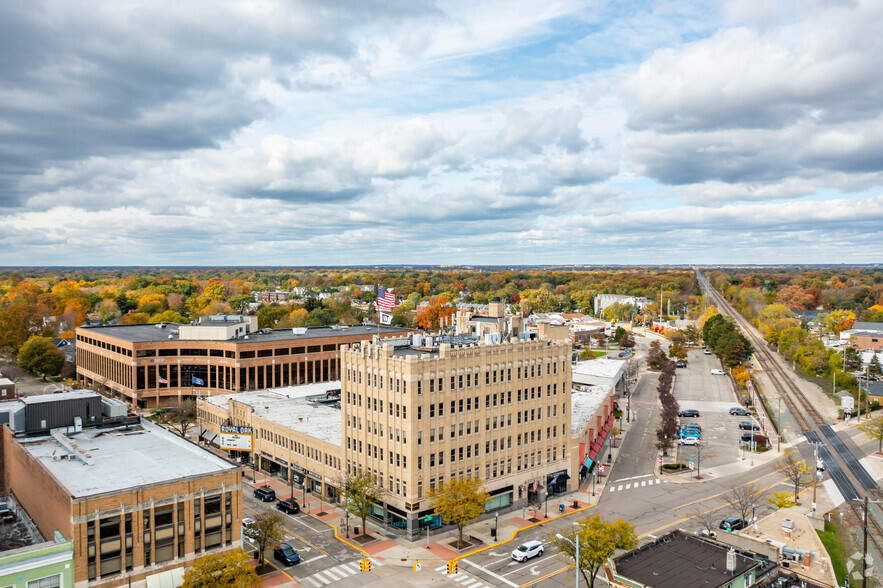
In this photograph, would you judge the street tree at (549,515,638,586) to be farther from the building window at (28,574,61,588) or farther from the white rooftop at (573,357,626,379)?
the white rooftop at (573,357,626,379)

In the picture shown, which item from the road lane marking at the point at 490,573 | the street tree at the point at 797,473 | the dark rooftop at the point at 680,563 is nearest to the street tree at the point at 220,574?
the road lane marking at the point at 490,573

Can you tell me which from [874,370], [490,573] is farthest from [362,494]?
[874,370]

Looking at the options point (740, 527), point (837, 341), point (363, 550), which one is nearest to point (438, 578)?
point (363, 550)

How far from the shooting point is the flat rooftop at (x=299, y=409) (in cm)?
8012

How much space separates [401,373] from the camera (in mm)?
61469

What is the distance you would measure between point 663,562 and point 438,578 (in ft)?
63.7

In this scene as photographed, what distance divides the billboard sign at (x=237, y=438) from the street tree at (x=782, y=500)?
65.7 m

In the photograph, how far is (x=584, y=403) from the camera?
10231cm

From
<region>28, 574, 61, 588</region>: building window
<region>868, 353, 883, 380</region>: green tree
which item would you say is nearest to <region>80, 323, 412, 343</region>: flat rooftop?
<region>28, 574, 61, 588</region>: building window

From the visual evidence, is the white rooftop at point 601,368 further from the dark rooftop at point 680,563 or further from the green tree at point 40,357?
the green tree at point 40,357

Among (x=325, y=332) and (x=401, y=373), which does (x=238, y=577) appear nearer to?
(x=401, y=373)

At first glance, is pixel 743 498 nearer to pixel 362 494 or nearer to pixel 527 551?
pixel 527 551

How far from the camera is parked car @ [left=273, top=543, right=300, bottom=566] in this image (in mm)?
56125

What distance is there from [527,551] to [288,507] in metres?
29.1
